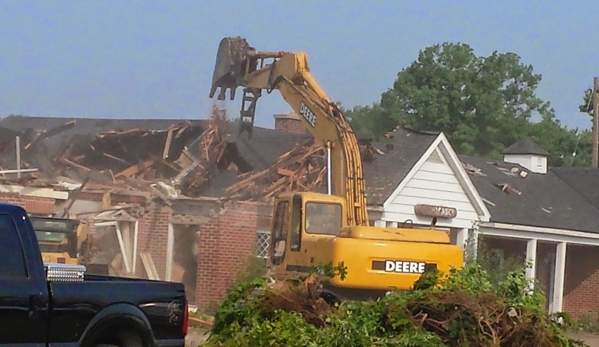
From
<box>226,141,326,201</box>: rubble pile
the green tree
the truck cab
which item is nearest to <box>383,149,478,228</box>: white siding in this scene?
<box>226,141,326,201</box>: rubble pile

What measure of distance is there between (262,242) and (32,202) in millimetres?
5010

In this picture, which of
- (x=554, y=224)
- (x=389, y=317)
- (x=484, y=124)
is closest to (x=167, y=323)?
(x=389, y=317)

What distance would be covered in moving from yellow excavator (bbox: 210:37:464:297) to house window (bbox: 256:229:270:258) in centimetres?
299

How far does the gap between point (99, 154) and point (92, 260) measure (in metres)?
3.85

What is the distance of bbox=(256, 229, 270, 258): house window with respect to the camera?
2409cm

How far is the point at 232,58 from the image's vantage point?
21578 millimetres

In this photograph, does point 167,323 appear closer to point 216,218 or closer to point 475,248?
point 216,218

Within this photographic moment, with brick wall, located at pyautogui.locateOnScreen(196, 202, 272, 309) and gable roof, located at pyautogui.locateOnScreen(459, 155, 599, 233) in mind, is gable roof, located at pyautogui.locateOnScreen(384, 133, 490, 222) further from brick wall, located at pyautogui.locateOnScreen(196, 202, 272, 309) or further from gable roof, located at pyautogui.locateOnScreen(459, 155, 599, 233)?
brick wall, located at pyautogui.locateOnScreen(196, 202, 272, 309)

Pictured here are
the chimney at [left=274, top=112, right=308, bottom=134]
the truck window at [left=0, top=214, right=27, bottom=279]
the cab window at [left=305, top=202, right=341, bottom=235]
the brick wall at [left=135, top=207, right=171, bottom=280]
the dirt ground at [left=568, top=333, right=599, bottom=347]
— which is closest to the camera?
the truck window at [left=0, top=214, right=27, bottom=279]

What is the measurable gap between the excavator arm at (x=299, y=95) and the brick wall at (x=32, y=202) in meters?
3.82

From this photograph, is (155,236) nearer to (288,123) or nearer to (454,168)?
(454,168)

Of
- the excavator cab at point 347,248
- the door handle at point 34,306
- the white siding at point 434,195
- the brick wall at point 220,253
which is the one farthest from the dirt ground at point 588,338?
the door handle at point 34,306

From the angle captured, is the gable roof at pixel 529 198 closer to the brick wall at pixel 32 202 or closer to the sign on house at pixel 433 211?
the sign on house at pixel 433 211

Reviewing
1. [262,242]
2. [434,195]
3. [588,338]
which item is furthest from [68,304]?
[588,338]
